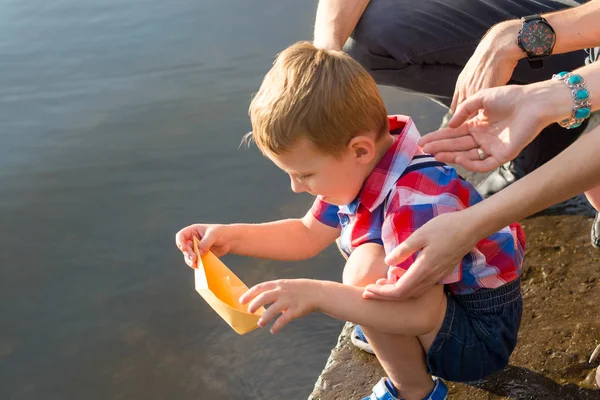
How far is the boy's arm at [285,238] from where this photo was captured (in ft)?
7.10

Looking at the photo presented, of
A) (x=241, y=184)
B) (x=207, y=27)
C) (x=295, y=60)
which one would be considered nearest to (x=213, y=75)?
(x=207, y=27)

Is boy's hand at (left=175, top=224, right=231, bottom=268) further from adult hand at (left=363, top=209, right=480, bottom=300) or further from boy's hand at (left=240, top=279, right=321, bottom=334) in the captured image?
adult hand at (left=363, top=209, right=480, bottom=300)

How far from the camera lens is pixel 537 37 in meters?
2.42

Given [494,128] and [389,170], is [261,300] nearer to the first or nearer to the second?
[389,170]

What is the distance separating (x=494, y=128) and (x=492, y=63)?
35 cm

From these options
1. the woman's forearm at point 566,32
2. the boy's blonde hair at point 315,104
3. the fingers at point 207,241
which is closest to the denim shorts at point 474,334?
the boy's blonde hair at point 315,104

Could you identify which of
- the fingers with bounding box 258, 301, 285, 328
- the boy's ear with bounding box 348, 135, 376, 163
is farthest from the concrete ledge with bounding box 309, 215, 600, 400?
the boy's ear with bounding box 348, 135, 376, 163

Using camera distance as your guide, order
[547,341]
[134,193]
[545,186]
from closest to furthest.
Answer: [545,186]
[547,341]
[134,193]

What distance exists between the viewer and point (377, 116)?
185 centimetres

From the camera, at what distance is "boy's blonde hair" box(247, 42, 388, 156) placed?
176cm

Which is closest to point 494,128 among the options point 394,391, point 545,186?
point 545,186

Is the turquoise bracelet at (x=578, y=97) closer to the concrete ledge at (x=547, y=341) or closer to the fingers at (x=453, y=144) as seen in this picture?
the fingers at (x=453, y=144)

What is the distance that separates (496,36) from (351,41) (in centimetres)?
66

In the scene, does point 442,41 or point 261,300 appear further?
point 442,41
